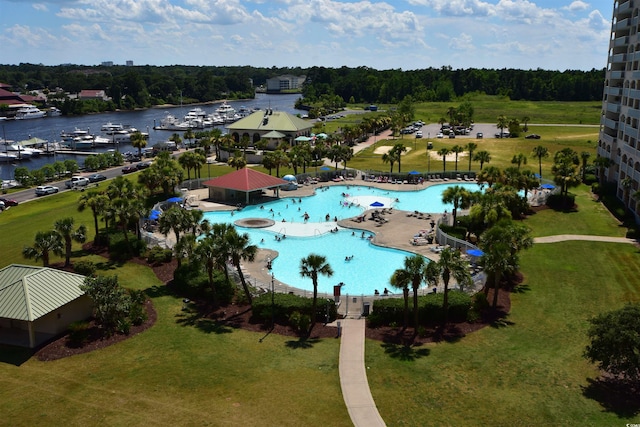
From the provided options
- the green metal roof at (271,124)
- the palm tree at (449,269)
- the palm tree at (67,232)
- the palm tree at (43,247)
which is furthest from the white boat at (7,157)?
the palm tree at (449,269)

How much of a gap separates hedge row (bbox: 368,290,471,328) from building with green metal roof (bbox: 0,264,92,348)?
70.0 ft

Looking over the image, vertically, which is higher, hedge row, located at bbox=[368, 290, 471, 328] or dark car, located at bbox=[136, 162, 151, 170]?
dark car, located at bbox=[136, 162, 151, 170]

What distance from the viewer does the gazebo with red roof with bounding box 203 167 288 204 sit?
241 ft

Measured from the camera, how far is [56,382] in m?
30.5

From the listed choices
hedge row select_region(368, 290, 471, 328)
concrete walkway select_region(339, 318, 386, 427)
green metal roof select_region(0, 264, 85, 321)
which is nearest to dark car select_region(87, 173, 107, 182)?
green metal roof select_region(0, 264, 85, 321)

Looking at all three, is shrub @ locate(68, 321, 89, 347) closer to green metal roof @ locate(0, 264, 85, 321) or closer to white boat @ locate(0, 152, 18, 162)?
green metal roof @ locate(0, 264, 85, 321)

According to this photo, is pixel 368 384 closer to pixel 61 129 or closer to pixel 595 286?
pixel 595 286

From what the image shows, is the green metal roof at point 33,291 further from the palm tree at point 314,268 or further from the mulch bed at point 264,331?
the palm tree at point 314,268

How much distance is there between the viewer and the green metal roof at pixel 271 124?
119 metres

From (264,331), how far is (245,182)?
126 feet

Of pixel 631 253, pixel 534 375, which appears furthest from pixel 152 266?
pixel 631 253

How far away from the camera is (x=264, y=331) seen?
125 feet

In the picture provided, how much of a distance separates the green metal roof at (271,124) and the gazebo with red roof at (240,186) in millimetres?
44562

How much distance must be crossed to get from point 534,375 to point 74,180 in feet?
262
